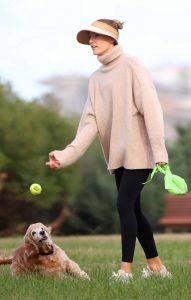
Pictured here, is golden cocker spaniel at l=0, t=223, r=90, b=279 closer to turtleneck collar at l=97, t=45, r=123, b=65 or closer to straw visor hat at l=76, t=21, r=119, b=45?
turtleneck collar at l=97, t=45, r=123, b=65

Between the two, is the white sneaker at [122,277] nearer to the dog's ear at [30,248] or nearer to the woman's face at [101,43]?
the dog's ear at [30,248]

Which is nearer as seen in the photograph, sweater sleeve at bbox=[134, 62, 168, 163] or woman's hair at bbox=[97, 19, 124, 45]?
sweater sleeve at bbox=[134, 62, 168, 163]

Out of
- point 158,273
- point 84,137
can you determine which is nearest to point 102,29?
point 84,137

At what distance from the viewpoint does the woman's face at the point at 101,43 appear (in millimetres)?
7230

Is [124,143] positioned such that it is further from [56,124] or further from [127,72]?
[56,124]

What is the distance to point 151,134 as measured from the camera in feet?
22.9

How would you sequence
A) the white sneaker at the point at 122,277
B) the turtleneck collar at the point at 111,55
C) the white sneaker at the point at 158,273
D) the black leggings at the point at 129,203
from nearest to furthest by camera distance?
the white sneaker at the point at 122,277, the black leggings at the point at 129,203, the turtleneck collar at the point at 111,55, the white sneaker at the point at 158,273

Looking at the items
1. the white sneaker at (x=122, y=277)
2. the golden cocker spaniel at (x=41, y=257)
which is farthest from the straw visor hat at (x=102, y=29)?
the white sneaker at (x=122, y=277)

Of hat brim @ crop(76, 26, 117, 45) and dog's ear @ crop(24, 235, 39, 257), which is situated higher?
hat brim @ crop(76, 26, 117, 45)

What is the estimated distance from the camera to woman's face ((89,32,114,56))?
7230 millimetres

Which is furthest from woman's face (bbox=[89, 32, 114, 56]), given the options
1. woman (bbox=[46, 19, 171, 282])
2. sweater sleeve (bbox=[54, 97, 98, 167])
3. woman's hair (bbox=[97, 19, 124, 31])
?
sweater sleeve (bbox=[54, 97, 98, 167])

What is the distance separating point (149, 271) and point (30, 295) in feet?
4.85

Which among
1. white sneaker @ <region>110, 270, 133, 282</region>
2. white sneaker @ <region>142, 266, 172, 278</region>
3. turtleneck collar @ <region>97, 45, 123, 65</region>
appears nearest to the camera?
white sneaker @ <region>110, 270, 133, 282</region>

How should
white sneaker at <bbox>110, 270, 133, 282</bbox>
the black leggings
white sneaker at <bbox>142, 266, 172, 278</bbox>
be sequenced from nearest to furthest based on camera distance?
1. white sneaker at <bbox>110, 270, 133, 282</bbox>
2. the black leggings
3. white sneaker at <bbox>142, 266, 172, 278</bbox>
